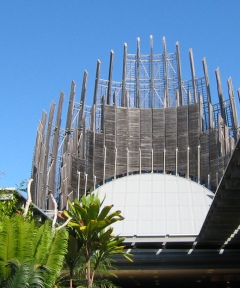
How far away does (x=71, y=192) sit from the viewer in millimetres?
35094

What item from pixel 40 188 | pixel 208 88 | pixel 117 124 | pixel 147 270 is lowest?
pixel 147 270

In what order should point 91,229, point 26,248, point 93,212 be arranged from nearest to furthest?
point 26,248 → point 91,229 → point 93,212

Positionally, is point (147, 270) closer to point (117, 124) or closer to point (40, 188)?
point (40, 188)

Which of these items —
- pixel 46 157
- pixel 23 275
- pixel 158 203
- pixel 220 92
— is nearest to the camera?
pixel 23 275

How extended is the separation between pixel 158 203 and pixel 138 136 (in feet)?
19.0

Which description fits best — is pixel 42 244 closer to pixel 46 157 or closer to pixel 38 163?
pixel 46 157

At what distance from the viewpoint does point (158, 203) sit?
113 feet

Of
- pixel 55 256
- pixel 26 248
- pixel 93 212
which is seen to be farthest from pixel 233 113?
pixel 26 248

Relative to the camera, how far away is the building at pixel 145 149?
112 ft

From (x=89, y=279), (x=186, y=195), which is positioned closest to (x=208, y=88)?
(x=186, y=195)

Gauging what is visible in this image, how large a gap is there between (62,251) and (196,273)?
21826 millimetres

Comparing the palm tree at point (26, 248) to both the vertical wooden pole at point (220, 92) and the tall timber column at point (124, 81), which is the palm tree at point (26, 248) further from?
the tall timber column at point (124, 81)

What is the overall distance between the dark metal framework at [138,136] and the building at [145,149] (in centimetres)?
7

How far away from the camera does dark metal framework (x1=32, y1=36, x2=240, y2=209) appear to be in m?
35.3
